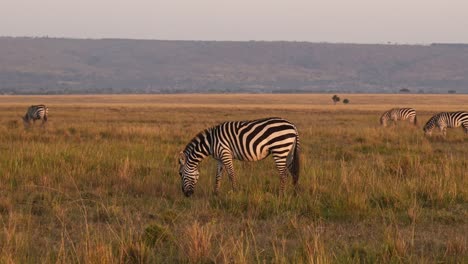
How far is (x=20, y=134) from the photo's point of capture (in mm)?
21641

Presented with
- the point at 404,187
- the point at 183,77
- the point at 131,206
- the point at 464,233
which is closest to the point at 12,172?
the point at 131,206

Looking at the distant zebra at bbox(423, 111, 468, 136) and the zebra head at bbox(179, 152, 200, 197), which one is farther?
the distant zebra at bbox(423, 111, 468, 136)

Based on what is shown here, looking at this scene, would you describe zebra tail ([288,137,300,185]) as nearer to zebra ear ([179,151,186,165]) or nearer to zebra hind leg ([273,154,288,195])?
zebra hind leg ([273,154,288,195])

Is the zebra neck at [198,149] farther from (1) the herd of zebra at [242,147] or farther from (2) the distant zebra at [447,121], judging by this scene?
(2) the distant zebra at [447,121]

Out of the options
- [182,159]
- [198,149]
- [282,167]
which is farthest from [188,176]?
[282,167]

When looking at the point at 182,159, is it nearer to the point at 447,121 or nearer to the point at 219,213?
the point at 219,213

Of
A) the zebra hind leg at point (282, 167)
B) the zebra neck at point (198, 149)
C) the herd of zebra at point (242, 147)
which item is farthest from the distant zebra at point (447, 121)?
the zebra neck at point (198, 149)

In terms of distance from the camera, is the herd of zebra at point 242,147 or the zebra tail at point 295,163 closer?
the herd of zebra at point 242,147

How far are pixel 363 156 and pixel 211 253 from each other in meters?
10.3

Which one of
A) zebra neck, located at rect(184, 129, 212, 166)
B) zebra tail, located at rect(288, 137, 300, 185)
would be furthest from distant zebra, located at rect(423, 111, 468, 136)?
zebra neck, located at rect(184, 129, 212, 166)

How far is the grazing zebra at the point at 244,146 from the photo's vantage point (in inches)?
410

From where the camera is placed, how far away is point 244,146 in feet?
34.4

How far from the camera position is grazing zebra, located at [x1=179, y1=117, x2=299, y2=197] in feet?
34.1

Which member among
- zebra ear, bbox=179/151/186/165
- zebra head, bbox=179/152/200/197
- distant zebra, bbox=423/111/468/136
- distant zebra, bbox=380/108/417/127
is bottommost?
zebra head, bbox=179/152/200/197
